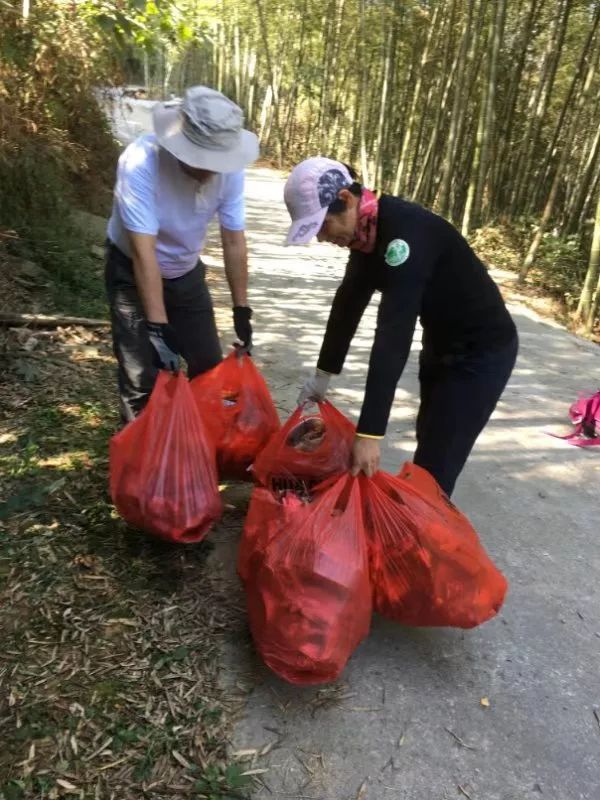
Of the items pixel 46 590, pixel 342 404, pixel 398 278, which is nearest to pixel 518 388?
pixel 342 404

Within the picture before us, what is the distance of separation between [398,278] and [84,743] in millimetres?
1532

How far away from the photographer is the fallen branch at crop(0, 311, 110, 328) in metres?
4.05

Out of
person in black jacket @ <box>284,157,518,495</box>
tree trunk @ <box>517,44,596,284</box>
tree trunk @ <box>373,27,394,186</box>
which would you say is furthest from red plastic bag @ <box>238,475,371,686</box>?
tree trunk @ <box>373,27,394,186</box>

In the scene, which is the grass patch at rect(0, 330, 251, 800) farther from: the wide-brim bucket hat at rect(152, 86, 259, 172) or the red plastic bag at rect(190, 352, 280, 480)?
the wide-brim bucket hat at rect(152, 86, 259, 172)

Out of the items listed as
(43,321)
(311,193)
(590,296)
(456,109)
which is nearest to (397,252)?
(311,193)

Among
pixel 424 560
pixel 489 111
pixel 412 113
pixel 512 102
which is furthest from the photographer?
pixel 412 113

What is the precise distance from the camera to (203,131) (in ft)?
7.39

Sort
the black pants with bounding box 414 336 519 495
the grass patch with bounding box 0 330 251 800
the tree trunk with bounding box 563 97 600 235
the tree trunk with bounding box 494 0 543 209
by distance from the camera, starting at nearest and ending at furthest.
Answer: the grass patch with bounding box 0 330 251 800, the black pants with bounding box 414 336 519 495, the tree trunk with bounding box 563 97 600 235, the tree trunk with bounding box 494 0 543 209

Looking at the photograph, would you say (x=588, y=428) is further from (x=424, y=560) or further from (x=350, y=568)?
(x=350, y=568)

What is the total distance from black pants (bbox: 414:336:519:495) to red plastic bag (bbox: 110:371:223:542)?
793 millimetres

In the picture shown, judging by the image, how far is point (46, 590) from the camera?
224cm

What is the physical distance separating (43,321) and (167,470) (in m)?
2.37

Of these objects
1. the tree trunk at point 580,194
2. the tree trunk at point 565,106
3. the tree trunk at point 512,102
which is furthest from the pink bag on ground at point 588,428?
the tree trunk at point 512,102

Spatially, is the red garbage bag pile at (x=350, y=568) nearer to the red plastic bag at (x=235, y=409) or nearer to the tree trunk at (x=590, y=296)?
the red plastic bag at (x=235, y=409)
